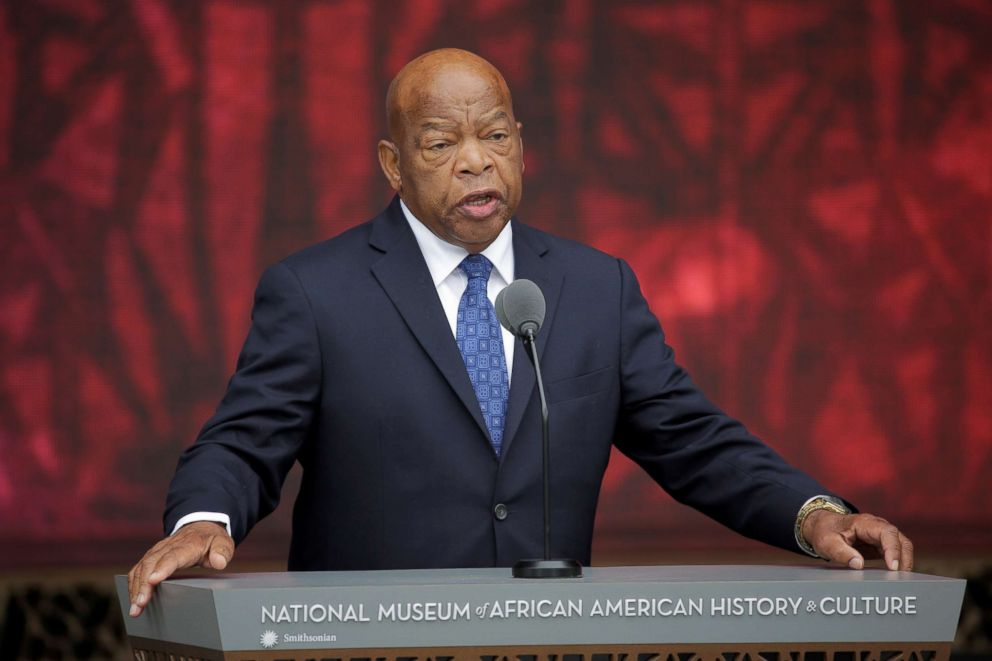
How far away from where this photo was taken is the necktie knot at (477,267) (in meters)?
2.62

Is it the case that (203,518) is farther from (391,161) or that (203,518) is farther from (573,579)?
(391,161)

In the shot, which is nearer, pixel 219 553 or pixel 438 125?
pixel 219 553

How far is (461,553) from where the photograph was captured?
2.48m

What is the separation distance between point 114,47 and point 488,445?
2960mm

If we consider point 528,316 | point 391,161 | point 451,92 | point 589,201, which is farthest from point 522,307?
point 589,201

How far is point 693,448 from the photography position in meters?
2.60

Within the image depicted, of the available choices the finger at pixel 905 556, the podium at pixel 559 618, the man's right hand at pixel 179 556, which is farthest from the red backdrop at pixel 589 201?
the podium at pixel 559 618

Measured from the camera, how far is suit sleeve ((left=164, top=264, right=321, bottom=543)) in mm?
2289

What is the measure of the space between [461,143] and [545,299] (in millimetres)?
303

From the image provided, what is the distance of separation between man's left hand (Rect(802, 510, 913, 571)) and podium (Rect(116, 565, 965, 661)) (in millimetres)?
235

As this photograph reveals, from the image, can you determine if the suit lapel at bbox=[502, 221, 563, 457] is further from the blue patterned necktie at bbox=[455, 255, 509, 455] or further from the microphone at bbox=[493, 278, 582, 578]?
the microphone at bbox=[493, 278, 582, 578]

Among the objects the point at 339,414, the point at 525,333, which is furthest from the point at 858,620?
the point at 339,414

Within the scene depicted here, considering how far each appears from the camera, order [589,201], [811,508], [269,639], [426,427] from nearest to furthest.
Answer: [269,639]
[811,508]
[426,427]
[589,201]

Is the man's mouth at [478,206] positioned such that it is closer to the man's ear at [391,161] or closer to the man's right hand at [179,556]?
the man's ear at [391,161]
